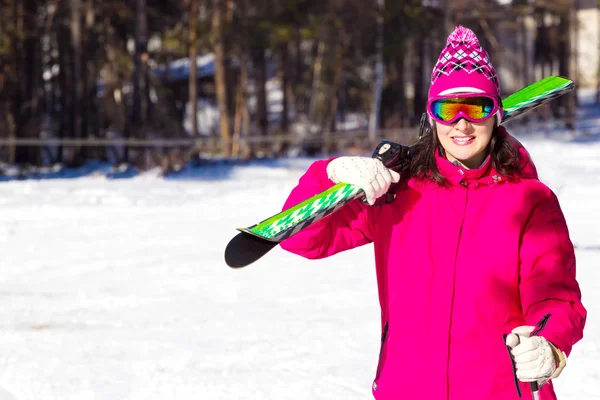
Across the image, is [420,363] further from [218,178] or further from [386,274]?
[218,178]

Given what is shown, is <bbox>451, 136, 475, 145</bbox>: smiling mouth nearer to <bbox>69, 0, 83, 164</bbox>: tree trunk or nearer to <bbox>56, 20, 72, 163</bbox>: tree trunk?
<bbox>69, 0, 83, 164</bbox>: tree trunk

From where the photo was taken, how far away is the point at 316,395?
15.9 feet

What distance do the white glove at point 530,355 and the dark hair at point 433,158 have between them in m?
0.43

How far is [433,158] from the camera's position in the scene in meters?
2.45

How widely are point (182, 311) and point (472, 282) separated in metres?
4.79

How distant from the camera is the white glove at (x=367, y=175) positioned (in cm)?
235

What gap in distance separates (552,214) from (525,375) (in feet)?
1.46

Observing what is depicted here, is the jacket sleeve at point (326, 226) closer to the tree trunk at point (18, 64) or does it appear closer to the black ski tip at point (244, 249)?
the black ski tip at point (244, 249)

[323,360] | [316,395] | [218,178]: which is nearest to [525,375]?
[316,395]

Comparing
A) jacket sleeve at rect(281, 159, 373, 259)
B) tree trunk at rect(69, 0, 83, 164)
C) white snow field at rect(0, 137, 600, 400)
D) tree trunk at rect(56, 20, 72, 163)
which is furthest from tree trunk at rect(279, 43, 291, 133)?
jacket sleeve at rect(281, 159, 373, 259)

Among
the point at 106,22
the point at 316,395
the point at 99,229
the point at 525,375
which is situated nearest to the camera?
the point at 525,375

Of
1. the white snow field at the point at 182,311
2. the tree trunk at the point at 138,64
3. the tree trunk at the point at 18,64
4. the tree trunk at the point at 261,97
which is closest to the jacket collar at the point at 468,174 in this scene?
the white snow field at the point at 182,311

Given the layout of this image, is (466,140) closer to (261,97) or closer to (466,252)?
(466,252)

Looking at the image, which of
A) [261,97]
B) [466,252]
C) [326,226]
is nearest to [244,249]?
[326,226]
